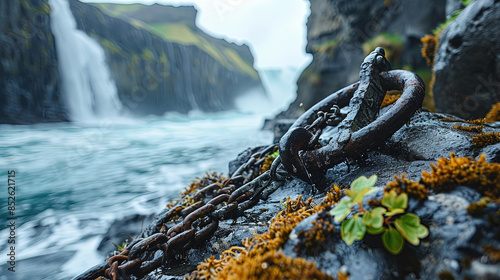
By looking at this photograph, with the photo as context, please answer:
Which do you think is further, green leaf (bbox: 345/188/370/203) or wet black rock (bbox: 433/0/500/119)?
wet black rock (bbox: 433/0/500/119)

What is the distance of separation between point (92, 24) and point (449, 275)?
113 feet

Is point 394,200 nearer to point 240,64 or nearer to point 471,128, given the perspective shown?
point 471,128

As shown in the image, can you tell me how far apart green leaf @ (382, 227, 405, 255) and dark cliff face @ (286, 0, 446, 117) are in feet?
40.8

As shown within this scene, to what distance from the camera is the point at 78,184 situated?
281 inches

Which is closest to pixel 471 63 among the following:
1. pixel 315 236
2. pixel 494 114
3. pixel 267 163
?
pixel 494 114

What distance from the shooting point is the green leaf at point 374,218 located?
1.00 m

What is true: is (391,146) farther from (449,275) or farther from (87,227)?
(87,227)

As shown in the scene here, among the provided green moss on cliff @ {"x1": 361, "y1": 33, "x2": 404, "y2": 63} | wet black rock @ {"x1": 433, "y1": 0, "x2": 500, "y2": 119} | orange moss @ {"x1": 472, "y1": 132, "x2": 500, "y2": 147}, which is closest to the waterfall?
green moss on cliff @ {"x1": 361, "y1": 33, "x2": 404, "y2": 63}

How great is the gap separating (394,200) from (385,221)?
0.34 ft

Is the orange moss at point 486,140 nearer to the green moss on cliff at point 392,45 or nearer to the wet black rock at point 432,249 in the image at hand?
A: the wet black rock at point 432,249

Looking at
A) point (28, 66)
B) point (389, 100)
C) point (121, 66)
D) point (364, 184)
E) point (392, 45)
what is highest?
point (121, 66)

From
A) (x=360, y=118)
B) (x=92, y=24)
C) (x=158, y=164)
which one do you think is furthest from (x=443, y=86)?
(x=92, y=24)

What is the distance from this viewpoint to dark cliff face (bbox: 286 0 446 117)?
10750 millimetres

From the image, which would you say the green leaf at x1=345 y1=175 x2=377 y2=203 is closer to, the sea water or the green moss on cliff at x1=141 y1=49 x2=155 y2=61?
the sea water
